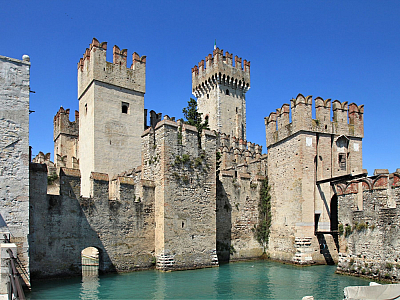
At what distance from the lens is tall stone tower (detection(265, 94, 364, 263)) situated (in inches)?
820

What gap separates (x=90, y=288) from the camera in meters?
15.1

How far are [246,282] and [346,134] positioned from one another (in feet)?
34.7

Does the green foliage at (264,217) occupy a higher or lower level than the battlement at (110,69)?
lower

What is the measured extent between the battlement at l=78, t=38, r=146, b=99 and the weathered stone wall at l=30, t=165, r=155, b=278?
940 centimetres

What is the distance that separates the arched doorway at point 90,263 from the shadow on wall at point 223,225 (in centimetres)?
659

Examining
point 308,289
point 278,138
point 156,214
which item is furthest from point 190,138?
point 308,289

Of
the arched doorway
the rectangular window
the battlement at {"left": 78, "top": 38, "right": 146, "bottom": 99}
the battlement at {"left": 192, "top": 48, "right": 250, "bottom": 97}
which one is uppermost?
the battlement at {"left": 192, "top": 48, "right": 250, "bottom": 97}

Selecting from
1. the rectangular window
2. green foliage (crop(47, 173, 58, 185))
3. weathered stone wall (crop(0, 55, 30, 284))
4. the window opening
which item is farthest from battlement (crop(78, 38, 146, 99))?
the rectangular window

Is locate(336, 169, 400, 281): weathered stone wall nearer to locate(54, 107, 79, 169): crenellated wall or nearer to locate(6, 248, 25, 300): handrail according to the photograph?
locate(6, 248, 25, 300): handrail

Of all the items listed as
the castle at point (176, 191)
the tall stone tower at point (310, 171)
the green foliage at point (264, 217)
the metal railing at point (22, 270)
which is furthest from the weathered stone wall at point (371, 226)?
the metal railing at point (22, 270)

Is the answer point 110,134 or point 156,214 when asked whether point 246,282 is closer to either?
point 156,214

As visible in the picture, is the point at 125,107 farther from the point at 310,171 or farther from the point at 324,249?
the point at 324,249

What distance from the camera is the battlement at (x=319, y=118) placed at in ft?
70.6

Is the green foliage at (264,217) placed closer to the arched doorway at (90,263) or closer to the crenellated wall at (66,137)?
the arched doorway at (90,263)
